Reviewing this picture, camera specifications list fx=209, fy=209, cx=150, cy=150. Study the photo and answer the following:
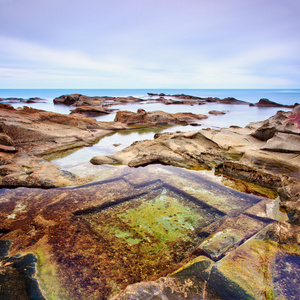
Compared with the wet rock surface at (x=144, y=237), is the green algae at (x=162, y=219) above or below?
below

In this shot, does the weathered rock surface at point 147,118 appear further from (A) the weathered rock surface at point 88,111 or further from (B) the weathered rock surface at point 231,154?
(B) the weathered rock surface at point 231,154

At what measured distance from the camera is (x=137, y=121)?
34.6ft

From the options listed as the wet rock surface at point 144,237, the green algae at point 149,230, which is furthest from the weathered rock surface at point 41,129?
the green algae at point 149,230

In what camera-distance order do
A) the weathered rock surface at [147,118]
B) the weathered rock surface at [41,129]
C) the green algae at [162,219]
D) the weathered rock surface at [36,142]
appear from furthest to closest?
the weathered rock surface at [147,118]
the weathered rock surface at [41,129]
the weathered rock surface at [36,142]
the green algae at [162,219]

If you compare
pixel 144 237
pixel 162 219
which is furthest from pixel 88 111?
pixel 144 237

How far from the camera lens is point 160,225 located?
243 cm

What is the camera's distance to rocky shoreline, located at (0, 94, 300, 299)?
149 cm

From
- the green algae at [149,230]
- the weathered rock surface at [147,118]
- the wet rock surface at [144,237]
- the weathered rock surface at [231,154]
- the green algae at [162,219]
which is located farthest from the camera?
the weathered rock surface at [147,118]

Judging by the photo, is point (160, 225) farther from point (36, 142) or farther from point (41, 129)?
point (41, 129)

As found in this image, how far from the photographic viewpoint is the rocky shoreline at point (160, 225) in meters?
1.49

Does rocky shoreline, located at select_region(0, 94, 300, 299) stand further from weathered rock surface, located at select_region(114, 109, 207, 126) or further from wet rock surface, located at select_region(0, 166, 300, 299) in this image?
weathered rock surface, located at select_region(114, 109, 207, 126)

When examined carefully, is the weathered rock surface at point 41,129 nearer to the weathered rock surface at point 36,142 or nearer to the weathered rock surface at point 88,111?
the weathered rock surface at point 36,142

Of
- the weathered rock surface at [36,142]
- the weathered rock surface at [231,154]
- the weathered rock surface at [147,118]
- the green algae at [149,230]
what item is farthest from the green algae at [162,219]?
the weathered rock surface at [147,118]

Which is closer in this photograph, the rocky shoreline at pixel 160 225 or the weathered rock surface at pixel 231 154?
the rocky shoreline at pixel 160 225
